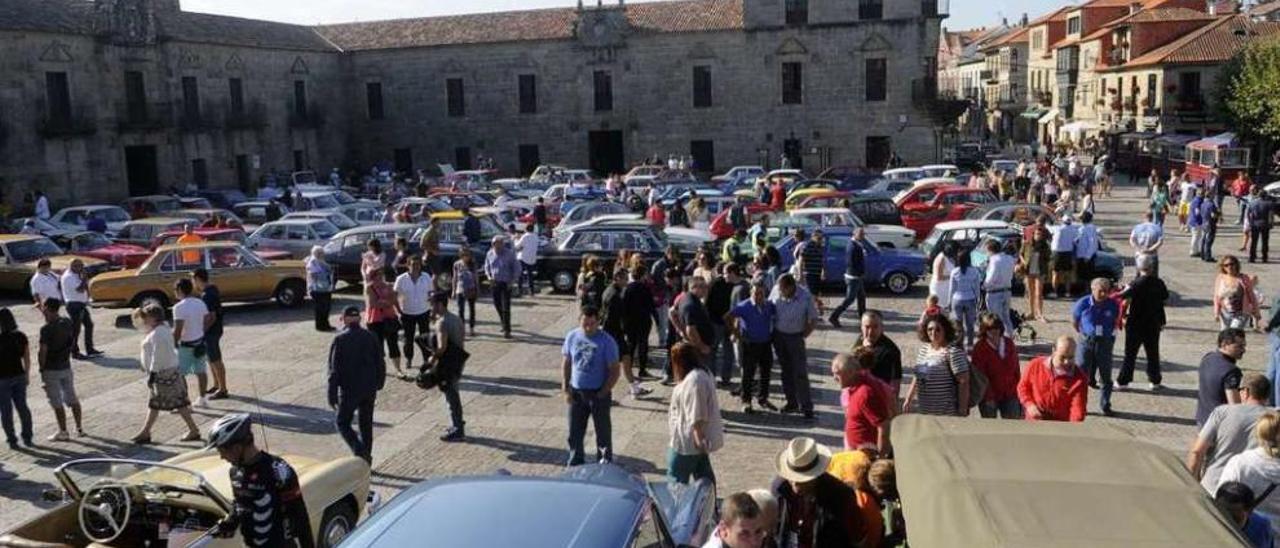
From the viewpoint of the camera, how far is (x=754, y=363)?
11.4m

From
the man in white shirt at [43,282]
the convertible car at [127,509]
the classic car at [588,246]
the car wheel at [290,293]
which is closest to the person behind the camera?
the convertible car at [127,509]

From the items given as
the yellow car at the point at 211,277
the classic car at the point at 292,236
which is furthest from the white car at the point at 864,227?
the classic car at the point at 292,236

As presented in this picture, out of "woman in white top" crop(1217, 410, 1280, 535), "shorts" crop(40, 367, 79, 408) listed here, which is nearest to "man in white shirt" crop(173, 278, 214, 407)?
"shorts" crop(40, 367, 79, 408)

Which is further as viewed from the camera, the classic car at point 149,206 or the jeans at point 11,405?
the classic car at point 149,206

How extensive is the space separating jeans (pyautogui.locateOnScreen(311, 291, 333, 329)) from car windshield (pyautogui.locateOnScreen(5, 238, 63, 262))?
908 centimetres

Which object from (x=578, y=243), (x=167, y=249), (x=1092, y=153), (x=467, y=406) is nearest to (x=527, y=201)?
(x=578, y=243)

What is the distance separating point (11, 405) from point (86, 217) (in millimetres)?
20710

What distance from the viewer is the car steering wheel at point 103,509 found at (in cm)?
622

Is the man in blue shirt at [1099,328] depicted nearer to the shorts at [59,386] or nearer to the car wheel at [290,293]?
the shorts at [59,386]

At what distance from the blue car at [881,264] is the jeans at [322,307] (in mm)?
7861

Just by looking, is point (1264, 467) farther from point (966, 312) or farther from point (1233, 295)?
point (966, 312)

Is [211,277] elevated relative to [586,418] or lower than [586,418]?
elevated

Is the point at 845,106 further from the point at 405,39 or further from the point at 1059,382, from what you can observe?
the point at 1059,382

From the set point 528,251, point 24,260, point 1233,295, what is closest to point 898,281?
point 528,251
